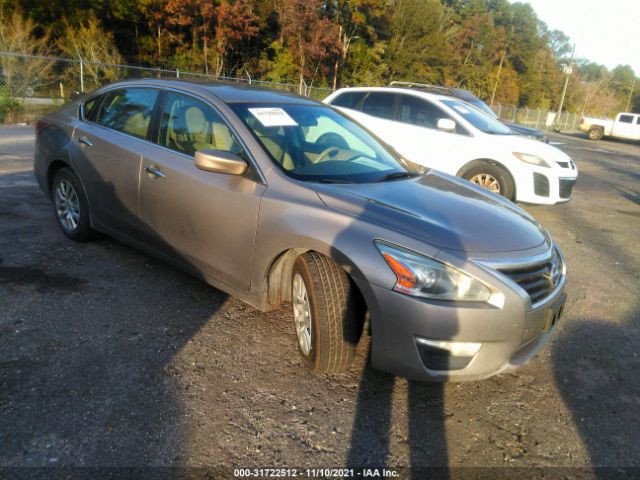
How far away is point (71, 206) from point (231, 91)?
6.48 ft

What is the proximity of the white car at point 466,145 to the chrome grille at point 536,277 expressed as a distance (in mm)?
4393

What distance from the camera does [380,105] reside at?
8266 mm

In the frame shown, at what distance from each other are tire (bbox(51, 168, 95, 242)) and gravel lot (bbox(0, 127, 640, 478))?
375mm

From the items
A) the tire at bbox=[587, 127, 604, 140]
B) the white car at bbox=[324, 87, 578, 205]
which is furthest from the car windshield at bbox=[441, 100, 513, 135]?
the tire at bbox=[587, 127, 604, 140]

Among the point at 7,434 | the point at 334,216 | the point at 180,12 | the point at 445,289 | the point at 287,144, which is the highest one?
the point at 180,12

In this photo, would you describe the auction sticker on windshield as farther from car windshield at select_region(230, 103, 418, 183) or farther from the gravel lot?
the gravel lot

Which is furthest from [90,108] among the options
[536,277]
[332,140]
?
[536,277]

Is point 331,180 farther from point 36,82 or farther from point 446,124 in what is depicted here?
point 36,82

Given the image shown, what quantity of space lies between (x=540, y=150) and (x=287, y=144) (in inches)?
200

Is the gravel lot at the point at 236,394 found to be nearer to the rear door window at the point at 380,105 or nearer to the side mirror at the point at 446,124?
the side mirror at the point at 446,124

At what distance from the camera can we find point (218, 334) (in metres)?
3.24

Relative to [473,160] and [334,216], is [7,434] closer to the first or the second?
[334,216]

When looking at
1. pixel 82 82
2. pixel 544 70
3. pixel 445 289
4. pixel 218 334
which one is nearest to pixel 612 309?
pixel 445 289

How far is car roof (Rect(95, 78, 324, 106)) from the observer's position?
11.6 feet
